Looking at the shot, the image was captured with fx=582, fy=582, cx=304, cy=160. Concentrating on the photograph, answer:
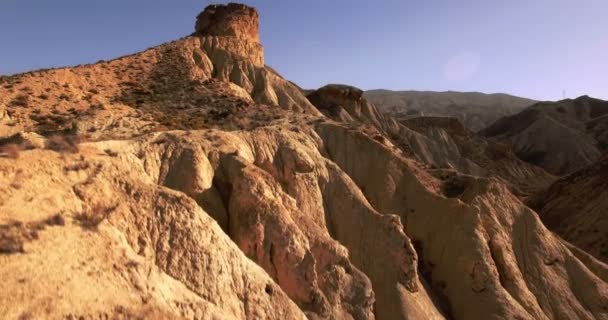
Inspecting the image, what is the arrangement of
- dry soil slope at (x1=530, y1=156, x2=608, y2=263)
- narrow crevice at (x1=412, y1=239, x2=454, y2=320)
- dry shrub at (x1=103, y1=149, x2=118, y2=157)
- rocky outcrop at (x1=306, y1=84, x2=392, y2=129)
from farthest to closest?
rocky outcrop at (x1=306, y1=84, x2=392, y2=129) < dry soil slope at (x1=530, y1=156, x2=608, y2=263) < narrow crevice at (x1=412, y1=239, x2=454, y2=320) < dry shrub at (x1=103, y1=149, x2=118, y2=157)

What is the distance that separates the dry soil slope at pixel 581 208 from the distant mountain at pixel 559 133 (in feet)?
158

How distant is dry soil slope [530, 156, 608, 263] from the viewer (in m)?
41.8

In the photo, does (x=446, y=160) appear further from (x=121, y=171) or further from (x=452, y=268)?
(x=121, y=171)

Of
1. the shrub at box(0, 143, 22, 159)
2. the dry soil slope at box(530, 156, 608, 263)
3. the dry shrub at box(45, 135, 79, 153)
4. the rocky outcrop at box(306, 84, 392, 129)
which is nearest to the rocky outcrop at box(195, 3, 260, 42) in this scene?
the rocky outcrop at box(306, 84, 392, 129)

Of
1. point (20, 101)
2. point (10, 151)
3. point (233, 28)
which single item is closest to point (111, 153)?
point (10, 151)

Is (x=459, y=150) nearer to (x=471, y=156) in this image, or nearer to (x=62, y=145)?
(x=471, y=156)

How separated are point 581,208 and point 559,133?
2675 inches

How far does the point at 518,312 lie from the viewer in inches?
925

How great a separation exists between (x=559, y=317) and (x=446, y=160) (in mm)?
58238

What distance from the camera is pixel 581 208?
4744 centimetres

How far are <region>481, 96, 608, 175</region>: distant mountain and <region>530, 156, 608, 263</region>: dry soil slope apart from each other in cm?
4826

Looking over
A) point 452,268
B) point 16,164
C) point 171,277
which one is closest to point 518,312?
point 452,268

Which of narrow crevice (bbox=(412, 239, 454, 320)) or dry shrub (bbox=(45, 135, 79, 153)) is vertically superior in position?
dry shrub (bbox=(45, 135, 79, 153))

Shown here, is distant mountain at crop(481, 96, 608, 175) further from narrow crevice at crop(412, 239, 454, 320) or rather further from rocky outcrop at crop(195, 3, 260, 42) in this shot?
narrow crevice at crop(412, 239, 454, 320)
